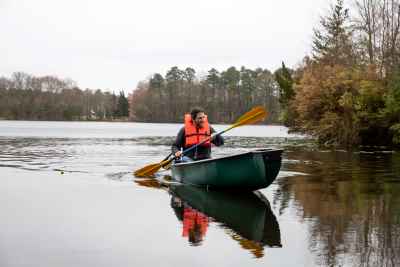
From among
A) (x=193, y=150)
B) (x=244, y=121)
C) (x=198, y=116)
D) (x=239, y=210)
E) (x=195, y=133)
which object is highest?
(x=198, y=116)

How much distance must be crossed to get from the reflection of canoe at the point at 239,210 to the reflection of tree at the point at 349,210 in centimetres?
48

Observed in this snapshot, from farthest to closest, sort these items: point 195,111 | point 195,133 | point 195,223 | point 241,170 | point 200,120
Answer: point 195,133 → point 200,120 → point 195,111 → point 241,170 → point 195,223

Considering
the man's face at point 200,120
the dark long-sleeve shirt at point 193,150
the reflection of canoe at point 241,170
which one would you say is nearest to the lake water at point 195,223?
the reflection of canoe at point 241,170

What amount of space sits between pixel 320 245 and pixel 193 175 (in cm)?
594

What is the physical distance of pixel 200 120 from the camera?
1255 centimetres

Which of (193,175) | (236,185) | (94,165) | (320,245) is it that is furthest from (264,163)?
(94,165)

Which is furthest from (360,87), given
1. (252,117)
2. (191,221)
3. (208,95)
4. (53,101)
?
(53,101)

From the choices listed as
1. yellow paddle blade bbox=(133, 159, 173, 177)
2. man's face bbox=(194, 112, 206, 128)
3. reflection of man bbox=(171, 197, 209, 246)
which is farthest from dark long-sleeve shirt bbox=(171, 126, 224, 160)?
reflection of man bbox=(171, 197, 209, 246)

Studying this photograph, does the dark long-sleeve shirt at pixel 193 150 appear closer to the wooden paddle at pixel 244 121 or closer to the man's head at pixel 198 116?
the wooden paddle at pixel 244 121

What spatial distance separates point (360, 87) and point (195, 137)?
19.3m

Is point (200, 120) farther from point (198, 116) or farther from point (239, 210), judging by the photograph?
point (239, 210)

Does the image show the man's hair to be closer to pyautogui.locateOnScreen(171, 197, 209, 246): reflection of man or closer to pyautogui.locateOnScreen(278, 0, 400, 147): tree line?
pyautogui.locateOnScreen(171, 197, 209, 246): reflection of man

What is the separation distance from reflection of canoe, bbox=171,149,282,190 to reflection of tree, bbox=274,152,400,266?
0.56 meters

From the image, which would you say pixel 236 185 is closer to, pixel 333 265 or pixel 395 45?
pixel 333 265
